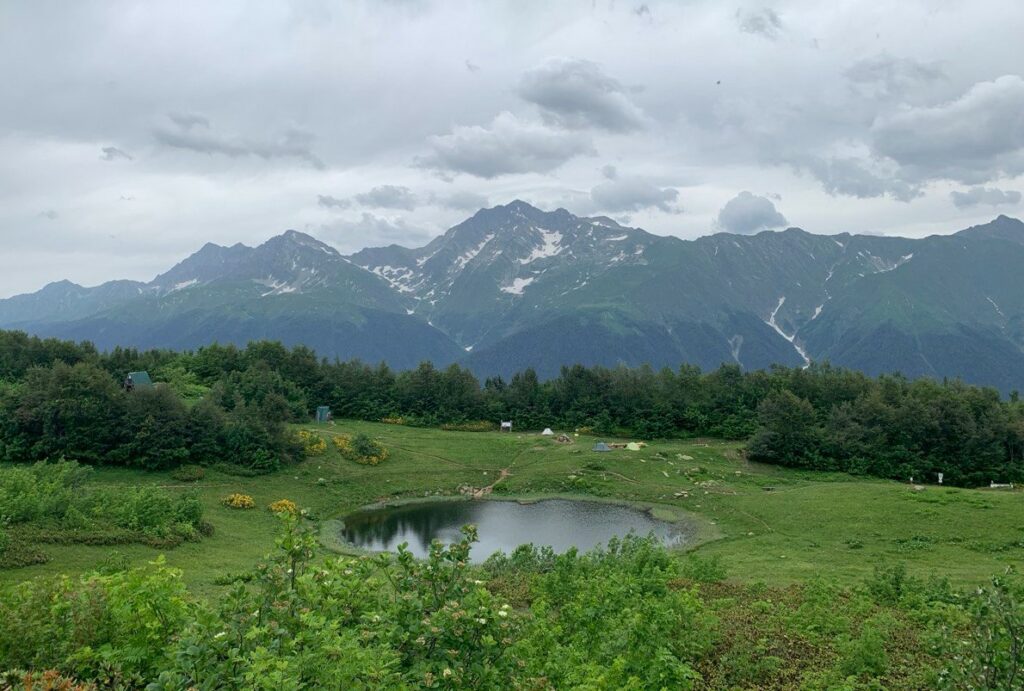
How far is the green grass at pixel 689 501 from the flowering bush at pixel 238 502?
736mm

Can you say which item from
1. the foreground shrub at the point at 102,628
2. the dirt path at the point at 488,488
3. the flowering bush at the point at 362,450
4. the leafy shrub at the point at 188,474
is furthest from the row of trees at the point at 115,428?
the foreground shrub at the point at 102,628

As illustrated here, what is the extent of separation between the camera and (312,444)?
6481 cm

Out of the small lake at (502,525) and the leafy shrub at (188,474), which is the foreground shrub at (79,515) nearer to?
the small lake at (502,525)

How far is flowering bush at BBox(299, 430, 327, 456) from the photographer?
210ft

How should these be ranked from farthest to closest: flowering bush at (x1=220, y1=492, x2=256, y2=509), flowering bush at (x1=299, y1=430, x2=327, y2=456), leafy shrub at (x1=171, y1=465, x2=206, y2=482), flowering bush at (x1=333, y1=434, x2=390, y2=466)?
1. flowering bush at (x1=333, y1=434, x2=390, y2=466)
2. flowering bush at (x1=299, y1=430, x2=327, y2=456)
3. leafy shrub at (x1=171, y1=465, x2=206, y2=482)
4. flowering bush at (x1=220, y1=492, x2=256, y2=509)

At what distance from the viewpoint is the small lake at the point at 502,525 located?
45500 millimetres

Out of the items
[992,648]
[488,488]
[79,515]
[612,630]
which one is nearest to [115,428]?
[79,515]

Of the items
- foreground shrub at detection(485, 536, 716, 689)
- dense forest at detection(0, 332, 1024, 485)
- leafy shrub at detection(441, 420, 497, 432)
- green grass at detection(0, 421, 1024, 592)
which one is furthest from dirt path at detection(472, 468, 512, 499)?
foreground shrub at detection(485, 536, 716, 689)

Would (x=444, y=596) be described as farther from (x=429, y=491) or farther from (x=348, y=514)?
(x=429, y=491)

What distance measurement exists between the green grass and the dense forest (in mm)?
3886

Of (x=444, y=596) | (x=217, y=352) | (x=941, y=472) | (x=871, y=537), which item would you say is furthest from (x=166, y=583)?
(x=217, y=352)

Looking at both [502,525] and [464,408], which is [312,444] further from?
[464,408]

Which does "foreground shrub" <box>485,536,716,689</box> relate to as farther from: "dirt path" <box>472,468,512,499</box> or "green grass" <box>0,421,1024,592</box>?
"dirt path" <box>472,468,512,499</box>

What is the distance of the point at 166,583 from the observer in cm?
1038
